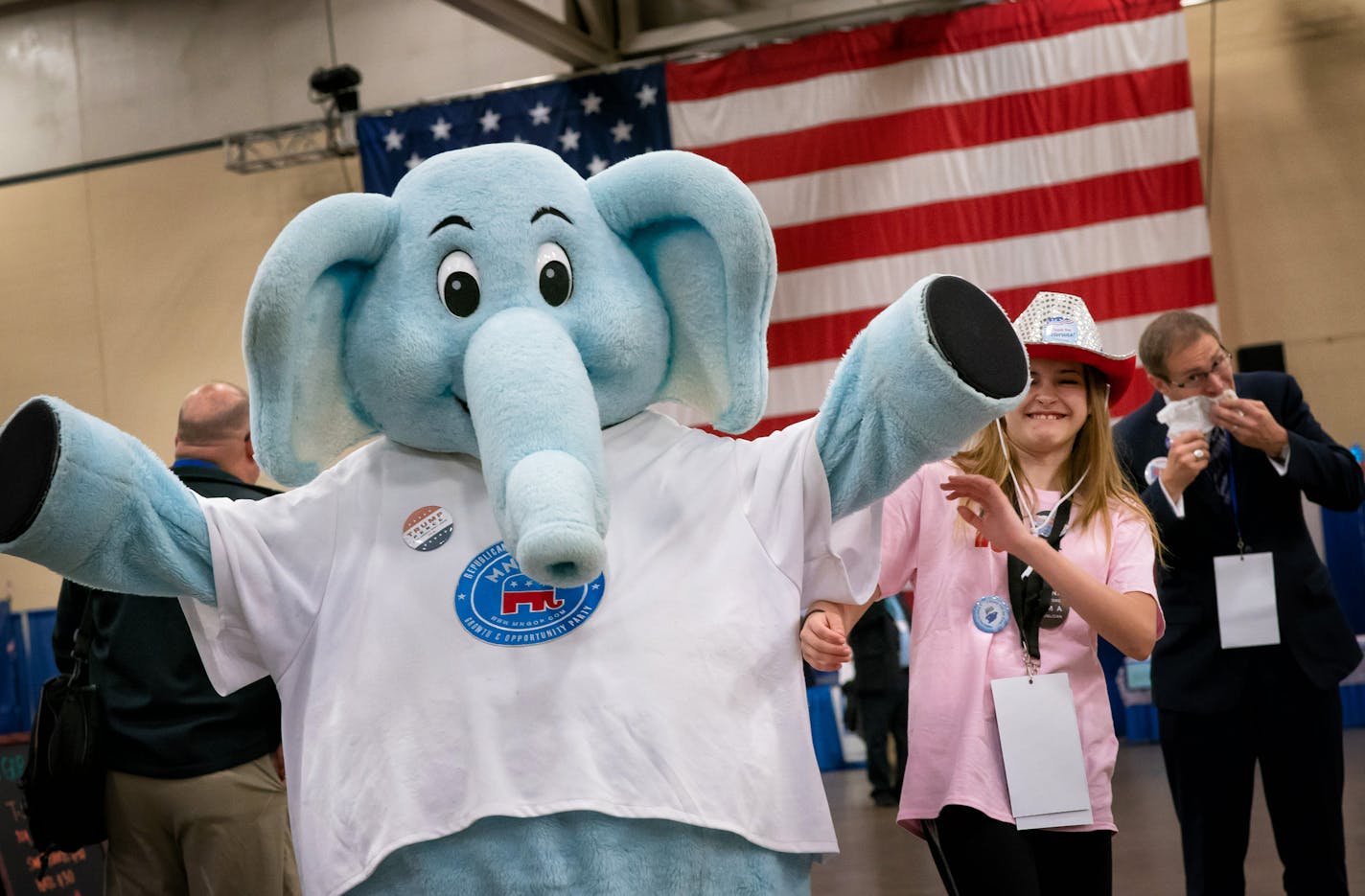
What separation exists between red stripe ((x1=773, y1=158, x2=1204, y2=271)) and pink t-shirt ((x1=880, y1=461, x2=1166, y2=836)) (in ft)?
15.7

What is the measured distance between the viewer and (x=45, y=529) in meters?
1.55

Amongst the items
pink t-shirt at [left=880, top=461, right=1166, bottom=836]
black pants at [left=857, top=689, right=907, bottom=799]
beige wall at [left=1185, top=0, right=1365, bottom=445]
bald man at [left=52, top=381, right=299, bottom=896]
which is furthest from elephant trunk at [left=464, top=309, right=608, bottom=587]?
beige wall at [left=1185, top=0, right=1365, bottom=445]

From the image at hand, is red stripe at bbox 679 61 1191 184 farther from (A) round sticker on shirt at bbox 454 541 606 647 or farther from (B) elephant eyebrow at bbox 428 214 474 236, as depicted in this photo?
(A) round sticker on shirt at bbox 454 541 606 647

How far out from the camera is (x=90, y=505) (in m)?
1.57

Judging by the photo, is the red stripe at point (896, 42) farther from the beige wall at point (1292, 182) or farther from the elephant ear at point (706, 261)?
the elephant ear at point (706, 261)

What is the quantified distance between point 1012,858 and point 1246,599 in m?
1.37

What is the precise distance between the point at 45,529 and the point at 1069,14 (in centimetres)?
636

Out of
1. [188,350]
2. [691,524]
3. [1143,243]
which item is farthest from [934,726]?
[188,350]

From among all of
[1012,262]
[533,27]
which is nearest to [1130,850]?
[1012,262]

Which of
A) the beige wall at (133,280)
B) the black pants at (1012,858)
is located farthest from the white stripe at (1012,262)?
the black pants at (1012,858)

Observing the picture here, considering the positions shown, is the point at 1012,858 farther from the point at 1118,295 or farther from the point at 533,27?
the point at 533,27

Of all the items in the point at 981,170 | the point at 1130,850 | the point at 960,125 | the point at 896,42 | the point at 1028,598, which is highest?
the point at 896,42

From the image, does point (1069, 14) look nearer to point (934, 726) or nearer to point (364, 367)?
point (934, 726)

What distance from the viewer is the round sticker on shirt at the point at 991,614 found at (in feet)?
7.66
